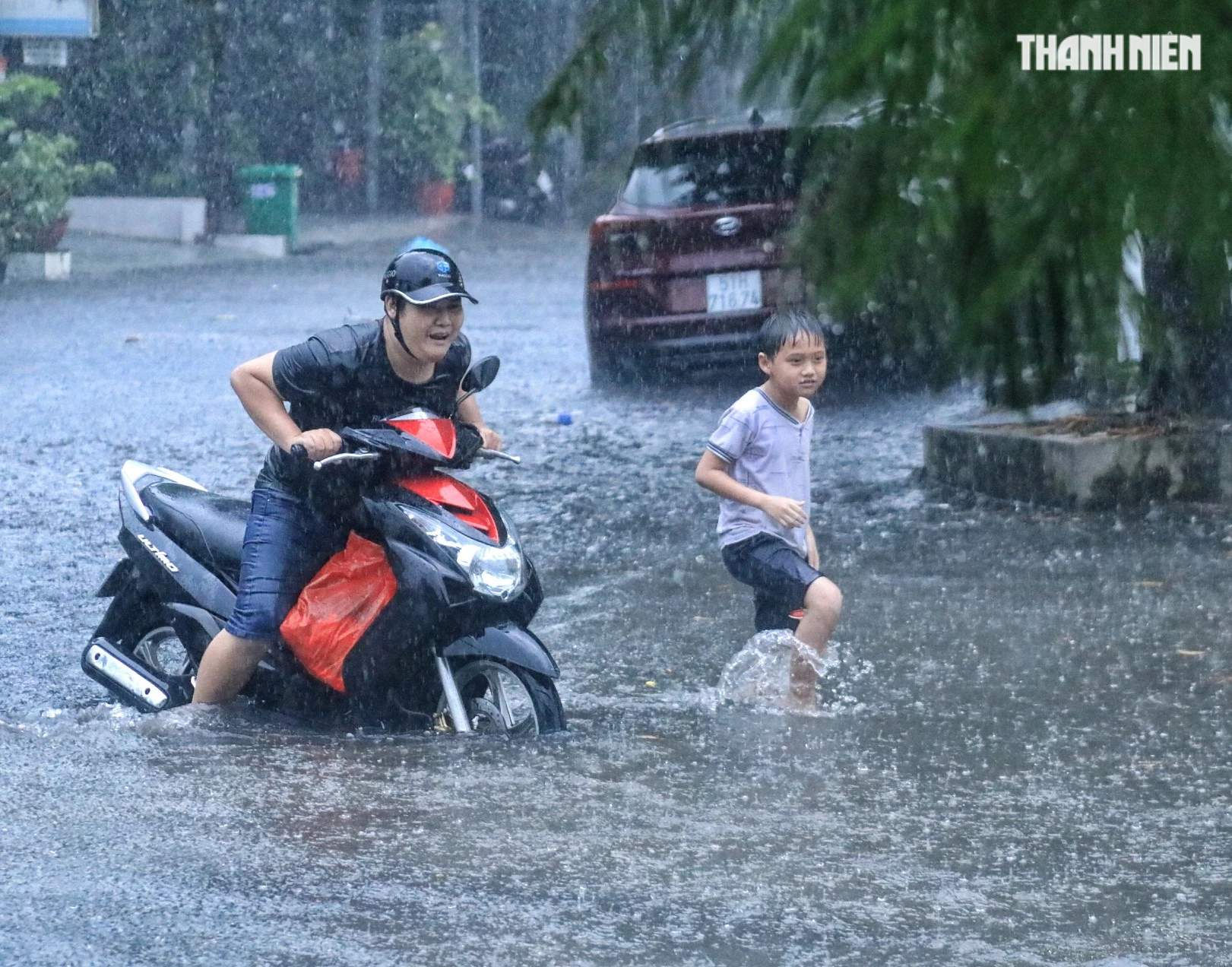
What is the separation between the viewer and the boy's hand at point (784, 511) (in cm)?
601

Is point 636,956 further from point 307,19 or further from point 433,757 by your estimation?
point 307,19

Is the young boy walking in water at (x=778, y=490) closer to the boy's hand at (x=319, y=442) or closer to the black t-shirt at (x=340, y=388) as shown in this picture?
the black t-shirt at (x=340, y=388)

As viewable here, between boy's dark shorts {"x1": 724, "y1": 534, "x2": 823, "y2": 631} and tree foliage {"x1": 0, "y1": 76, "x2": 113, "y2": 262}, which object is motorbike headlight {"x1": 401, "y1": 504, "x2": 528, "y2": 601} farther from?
tree foliage {"x1": 0, "y1": 76, "x2": 113, "y2": 262}

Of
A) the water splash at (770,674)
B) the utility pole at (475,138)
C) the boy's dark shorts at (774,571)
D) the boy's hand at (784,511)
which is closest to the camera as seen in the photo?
the boy's hand at (784,511)

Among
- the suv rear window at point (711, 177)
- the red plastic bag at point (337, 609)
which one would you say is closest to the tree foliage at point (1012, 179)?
the red plastic bag at point (337, 609)

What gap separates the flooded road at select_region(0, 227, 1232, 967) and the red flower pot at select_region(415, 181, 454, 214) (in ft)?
85.8

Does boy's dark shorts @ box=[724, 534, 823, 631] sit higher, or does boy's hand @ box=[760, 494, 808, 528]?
boy's hand @ box=[760, 494, 808, 528]

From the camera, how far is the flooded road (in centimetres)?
429

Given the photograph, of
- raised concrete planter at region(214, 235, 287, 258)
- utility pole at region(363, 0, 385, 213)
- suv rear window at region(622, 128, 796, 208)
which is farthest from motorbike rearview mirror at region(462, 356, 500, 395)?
utility pole at region(363, 0, 385, 213)

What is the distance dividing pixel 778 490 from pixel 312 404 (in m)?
1.53

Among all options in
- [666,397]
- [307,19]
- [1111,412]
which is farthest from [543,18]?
[1111,412]

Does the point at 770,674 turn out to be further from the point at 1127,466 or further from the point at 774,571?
the point at 1127,466

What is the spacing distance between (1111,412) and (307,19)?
83.4 feet

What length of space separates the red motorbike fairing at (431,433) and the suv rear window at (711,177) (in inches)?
271
